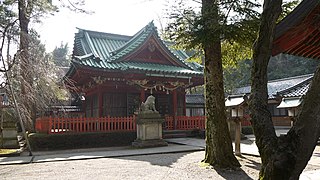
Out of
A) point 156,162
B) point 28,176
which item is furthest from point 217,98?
point 28,176

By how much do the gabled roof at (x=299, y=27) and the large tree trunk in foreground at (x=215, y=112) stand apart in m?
2.12

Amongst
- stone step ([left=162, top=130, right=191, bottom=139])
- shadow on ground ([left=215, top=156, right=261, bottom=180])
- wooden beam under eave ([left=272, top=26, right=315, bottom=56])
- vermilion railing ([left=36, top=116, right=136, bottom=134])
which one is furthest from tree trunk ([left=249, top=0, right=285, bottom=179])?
stone step ([left=162, top=130, right=191, bottom=139])

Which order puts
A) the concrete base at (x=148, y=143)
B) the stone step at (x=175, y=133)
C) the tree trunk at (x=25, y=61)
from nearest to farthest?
the tree trunk at (x=25, y=61) < the concrete base at (x=148, y=143) < the stone step at (x=175, y=133)

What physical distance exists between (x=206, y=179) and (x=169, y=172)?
42.7 inches

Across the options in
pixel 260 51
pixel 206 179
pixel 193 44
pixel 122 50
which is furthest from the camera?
pixel 122 50

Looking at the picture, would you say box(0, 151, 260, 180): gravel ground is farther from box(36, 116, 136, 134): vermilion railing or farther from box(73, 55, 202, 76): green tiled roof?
box(73, 55, 202, 76): green tiled roof

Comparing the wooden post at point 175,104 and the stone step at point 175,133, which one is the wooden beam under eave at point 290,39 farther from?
the wooden post at point 175,104

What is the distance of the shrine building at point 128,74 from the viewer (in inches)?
562

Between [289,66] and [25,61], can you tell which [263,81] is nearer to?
[25,61]

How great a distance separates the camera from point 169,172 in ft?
21.4

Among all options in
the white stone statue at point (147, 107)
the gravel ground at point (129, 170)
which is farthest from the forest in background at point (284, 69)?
the gravel ground at point (129, 170)

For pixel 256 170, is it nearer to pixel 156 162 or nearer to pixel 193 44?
pixel 156 162

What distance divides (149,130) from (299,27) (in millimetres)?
8717

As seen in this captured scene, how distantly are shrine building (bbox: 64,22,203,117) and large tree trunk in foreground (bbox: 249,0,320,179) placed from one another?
11.1 metres
